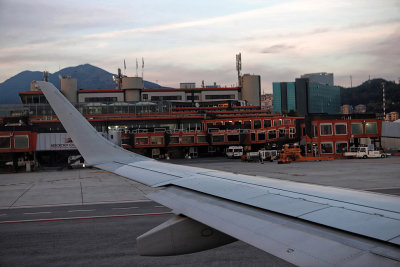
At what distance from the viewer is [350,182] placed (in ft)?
108

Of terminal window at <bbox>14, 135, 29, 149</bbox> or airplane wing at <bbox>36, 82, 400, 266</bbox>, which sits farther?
terminal window at <bbox>14, 135, 29, 149</bbox>

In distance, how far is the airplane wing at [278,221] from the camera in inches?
Answer: 170

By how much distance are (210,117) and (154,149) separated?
2840 cm

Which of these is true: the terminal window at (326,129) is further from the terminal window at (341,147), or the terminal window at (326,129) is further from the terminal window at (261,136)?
the terminal window at (261,136)

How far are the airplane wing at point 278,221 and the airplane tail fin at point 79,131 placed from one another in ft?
9.64

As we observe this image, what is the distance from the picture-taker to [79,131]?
12.1m

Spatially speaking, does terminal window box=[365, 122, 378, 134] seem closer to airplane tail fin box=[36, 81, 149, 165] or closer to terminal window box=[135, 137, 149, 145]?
terminal window box=[135, 137, 149, 145]

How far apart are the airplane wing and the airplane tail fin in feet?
9.64

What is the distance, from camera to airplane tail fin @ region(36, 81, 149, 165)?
1161 cm

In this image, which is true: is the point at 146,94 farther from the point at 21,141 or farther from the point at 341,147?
the point at 341,147

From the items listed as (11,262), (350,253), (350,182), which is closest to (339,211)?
(350,253)

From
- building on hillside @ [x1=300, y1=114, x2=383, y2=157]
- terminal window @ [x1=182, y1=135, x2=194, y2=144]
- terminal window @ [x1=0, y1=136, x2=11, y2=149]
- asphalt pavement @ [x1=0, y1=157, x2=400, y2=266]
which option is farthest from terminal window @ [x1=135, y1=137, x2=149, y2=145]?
asphalt pavement @ [x1=0, y1=157, x2=400, y2=266]

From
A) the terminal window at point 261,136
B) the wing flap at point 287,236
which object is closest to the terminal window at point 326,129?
the terminal window at point 261,136

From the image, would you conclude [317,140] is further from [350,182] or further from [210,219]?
[210,219]
